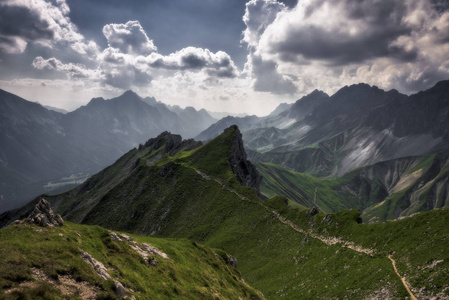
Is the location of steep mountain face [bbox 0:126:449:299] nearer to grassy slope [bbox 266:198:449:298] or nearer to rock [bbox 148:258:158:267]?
grassy slope [bbox 266:198:449:298]

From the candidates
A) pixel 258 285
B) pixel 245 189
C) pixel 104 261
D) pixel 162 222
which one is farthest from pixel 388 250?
pixel 162 222

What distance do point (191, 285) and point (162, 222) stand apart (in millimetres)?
74161

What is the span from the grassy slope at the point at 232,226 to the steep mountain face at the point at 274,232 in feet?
0.78

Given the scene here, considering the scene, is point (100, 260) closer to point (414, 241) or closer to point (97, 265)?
point (97, 265)

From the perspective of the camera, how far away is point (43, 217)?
31.2 m

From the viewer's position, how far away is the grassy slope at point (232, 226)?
43.8m

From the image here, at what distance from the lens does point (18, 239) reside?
25.3m

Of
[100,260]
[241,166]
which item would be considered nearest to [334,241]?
[100,260]

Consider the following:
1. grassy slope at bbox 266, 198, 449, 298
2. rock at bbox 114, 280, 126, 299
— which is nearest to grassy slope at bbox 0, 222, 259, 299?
rock at bbox 114, 280, 126, 299

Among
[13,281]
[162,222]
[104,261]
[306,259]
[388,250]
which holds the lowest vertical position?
[162,222]

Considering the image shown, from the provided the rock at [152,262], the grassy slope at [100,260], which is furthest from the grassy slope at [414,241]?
the rock at [152,262]

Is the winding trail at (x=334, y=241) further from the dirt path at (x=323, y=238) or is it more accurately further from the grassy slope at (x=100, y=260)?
the grassy slope at (x=100, y=260)

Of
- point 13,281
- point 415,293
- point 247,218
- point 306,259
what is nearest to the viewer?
point 13,281

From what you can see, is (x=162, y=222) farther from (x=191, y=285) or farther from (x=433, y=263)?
(x=433, y=263)
